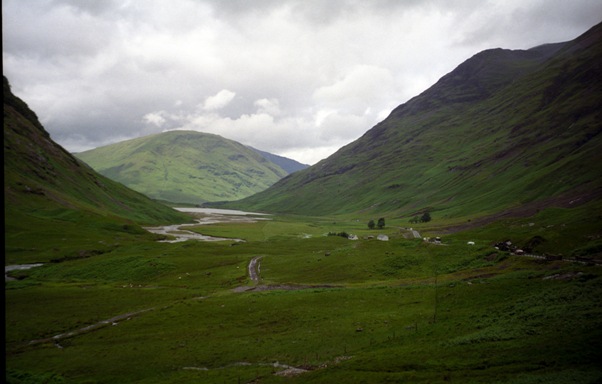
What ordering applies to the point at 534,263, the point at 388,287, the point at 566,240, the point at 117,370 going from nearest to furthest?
the point at 117,370, the point at 534,263, the point at 388,287, the point at 566,240

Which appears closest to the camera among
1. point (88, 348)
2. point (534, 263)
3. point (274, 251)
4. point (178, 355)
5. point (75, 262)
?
point (178, 355)

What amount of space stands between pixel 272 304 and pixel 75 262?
296 feet

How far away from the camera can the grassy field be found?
36406 millimetres

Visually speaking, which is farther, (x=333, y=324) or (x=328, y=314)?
(x=328, y=314)

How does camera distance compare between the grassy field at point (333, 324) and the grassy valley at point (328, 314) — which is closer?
the grassy field at point (333, 324)

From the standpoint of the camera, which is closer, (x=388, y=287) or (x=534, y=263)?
(x=534, y=263)

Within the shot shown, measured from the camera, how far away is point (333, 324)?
189ft

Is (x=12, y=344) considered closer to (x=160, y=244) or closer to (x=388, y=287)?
(x=388, y=287)

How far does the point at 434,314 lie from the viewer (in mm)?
53625

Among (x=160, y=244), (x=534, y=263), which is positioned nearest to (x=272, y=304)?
(x=534, y=263)

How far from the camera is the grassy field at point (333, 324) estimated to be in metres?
36.4

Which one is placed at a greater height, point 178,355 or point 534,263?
point 534,263

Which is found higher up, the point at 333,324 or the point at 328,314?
the point at 328,314

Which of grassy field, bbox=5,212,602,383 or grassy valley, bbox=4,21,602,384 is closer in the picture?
grassy field, bbox=5,212,602,383
